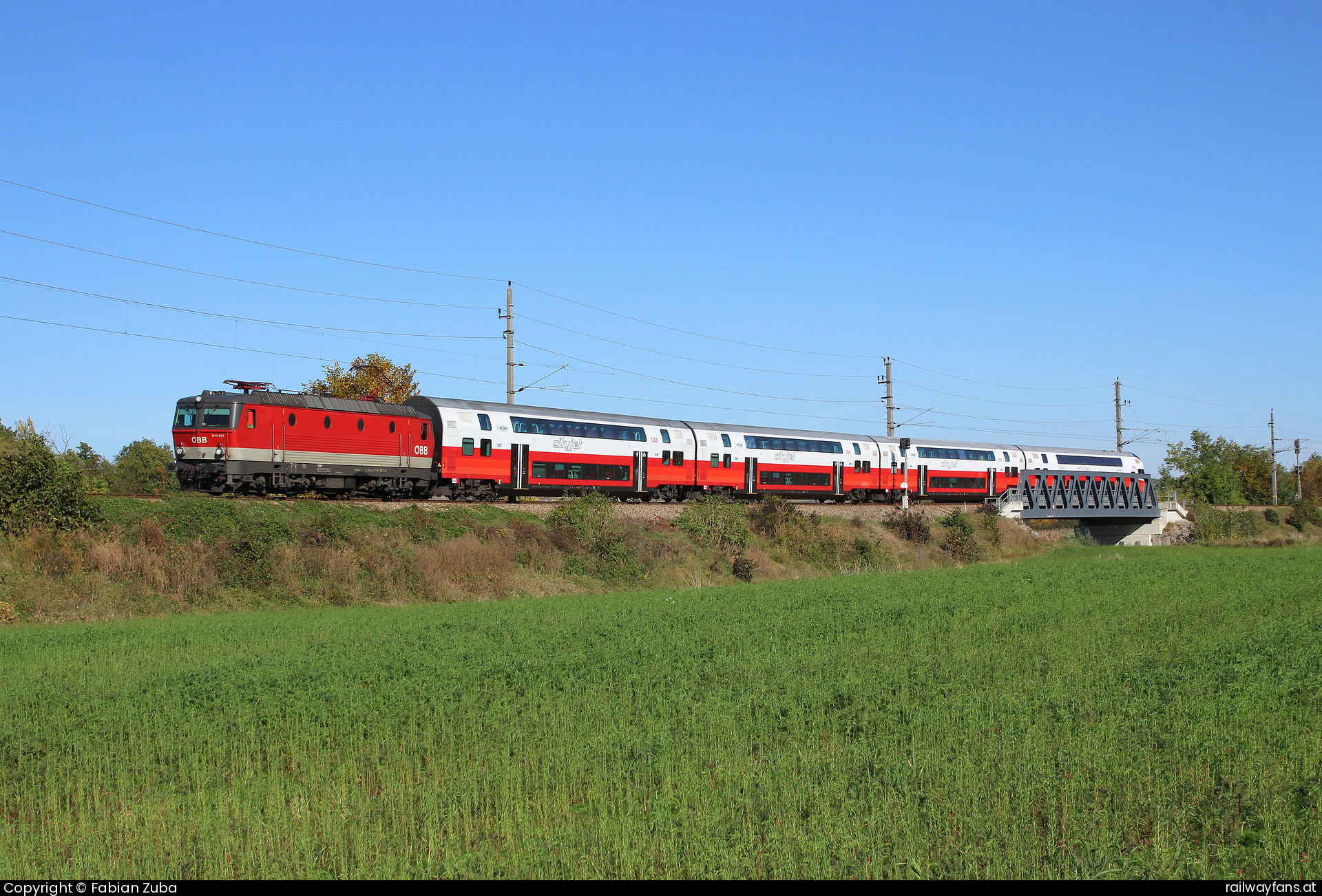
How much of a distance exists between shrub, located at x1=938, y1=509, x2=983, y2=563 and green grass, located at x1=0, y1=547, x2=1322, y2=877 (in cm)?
3357

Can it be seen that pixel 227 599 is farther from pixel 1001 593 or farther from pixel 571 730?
pixel 1001 593

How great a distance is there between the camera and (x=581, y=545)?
38.5 metres

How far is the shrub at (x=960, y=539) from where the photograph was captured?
180 ft

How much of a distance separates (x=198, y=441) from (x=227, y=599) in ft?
22.4

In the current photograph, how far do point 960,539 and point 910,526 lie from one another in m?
3.33

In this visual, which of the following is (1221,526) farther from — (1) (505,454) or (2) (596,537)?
(1) (505,454)

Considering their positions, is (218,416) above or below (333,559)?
above

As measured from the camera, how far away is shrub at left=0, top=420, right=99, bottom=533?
87.3 feet

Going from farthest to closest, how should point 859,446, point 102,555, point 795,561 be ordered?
point 859,446 → point 795,561 → point 102,555

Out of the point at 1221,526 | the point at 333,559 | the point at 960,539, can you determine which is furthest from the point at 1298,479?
the point at 333,559

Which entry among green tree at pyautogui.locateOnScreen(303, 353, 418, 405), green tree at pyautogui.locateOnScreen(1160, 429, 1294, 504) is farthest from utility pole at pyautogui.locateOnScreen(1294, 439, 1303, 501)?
green tree at pyautogui.locateOnScreen(303, 353, 418, 405)

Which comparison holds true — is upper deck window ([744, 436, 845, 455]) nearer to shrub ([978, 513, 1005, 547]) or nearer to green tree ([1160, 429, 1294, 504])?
shrub ([978, 513, 1005, 547])

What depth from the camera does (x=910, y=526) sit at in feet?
178

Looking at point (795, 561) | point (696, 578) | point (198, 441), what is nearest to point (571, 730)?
point (198, 441)
